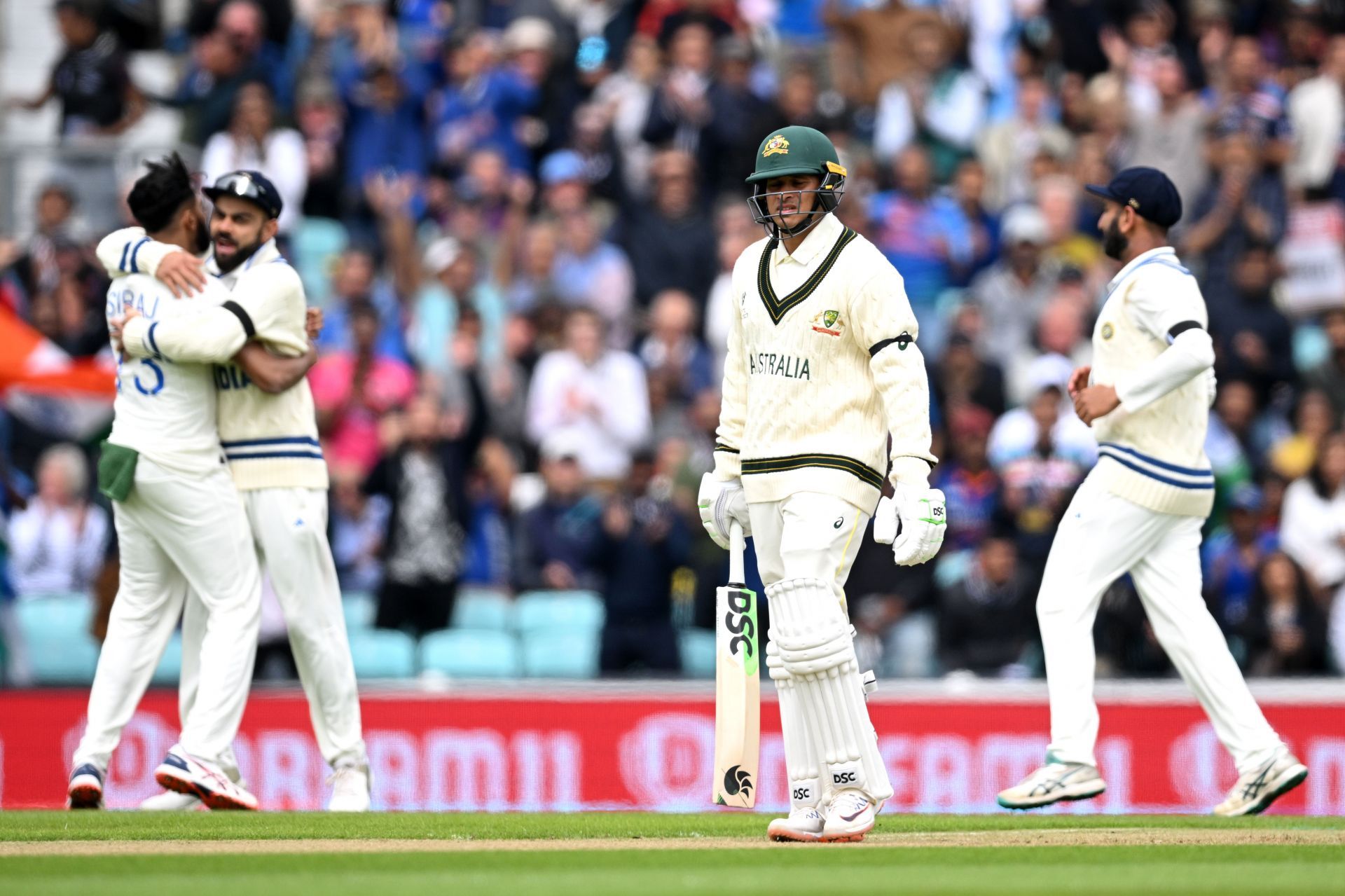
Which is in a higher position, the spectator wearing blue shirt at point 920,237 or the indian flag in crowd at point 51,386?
the spectator wearing blue shirt at point 920,237

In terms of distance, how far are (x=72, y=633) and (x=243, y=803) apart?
4431 millimetres

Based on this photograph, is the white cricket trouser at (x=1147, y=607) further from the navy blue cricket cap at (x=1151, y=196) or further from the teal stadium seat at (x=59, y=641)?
the teal stadium seat at (x=59, y=641)

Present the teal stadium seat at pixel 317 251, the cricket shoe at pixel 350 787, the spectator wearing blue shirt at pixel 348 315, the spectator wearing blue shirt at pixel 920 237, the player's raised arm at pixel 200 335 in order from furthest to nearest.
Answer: the teal stadium seat at pixel 317 251, the spectator wearing blue shirt at pixel 920 237, the spectator wearing blue shirt at pixel 348 315, the cricket shoe at pixel 350 787, the player's raised arm at pixel 200 335

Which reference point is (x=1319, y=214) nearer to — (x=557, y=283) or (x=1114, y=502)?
(x=557, y=283)

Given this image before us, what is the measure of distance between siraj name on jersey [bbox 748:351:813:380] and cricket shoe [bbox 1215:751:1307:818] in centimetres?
301

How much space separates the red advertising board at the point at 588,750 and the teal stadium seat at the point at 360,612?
1029 mm

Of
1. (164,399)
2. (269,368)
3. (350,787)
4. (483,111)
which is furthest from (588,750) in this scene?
(483,111)

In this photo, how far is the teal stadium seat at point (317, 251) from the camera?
15.9 meters

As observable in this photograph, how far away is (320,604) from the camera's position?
31.2ft

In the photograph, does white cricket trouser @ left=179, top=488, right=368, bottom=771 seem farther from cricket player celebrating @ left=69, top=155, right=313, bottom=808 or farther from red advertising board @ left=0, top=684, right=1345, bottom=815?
red advertising board @ left=0, top=684, right=1345, bottom=815

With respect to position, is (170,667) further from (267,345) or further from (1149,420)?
(1149,420)

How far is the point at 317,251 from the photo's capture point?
16094 mm

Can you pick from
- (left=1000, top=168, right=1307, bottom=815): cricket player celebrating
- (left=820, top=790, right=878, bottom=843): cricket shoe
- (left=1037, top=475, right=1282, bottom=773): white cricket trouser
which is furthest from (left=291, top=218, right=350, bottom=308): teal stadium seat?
(left=820, top=790, right=878, bottom=843): cricket shoe

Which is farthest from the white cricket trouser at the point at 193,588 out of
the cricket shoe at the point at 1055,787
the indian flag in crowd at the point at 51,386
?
the indian flag in crowd at the point at 51,386
